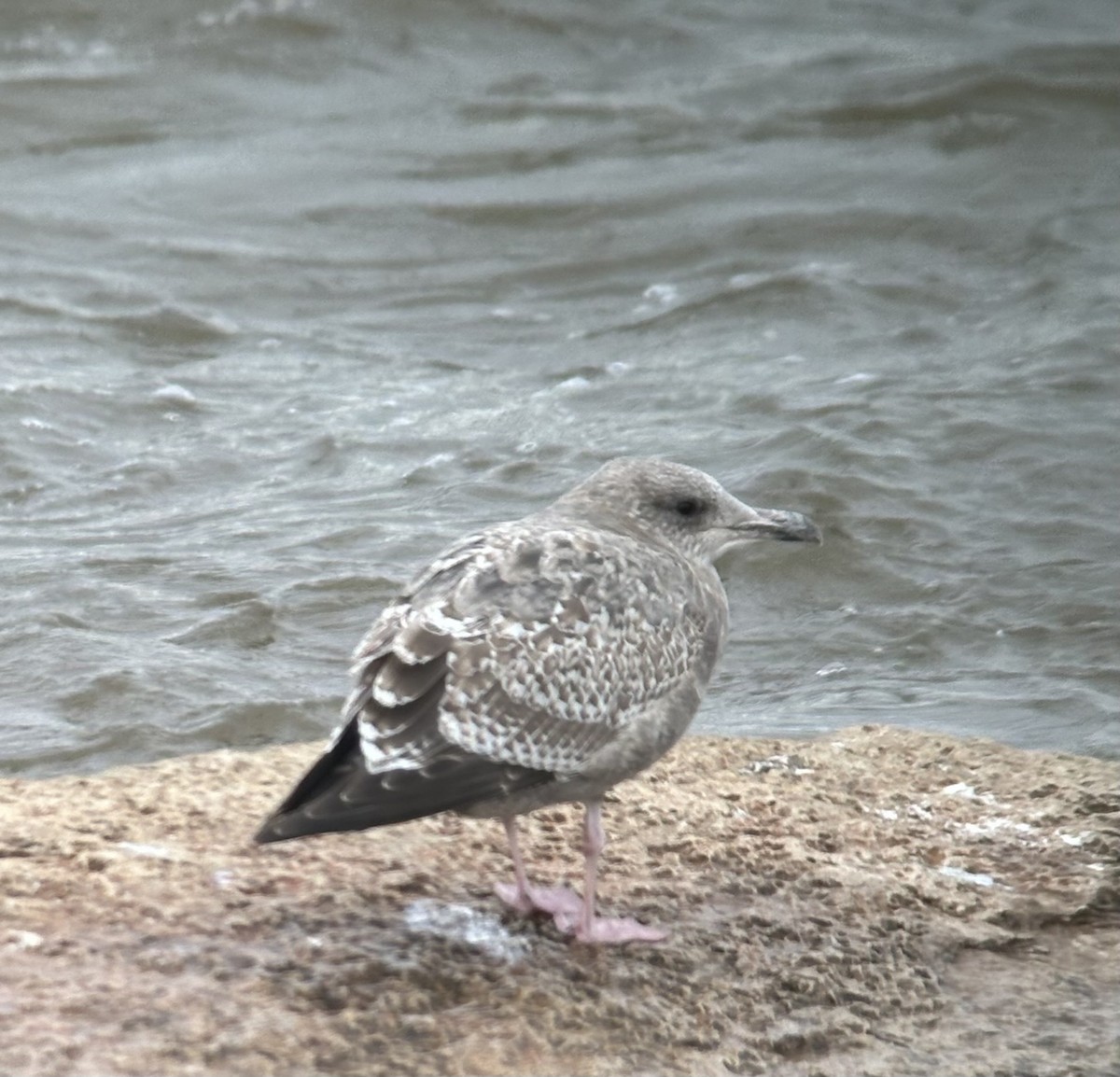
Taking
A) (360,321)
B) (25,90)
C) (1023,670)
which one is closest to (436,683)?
(1023,670)

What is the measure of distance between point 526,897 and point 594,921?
193mm

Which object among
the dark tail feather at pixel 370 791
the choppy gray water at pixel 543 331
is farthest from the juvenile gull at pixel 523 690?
the choppy gray water at pixel 543 331

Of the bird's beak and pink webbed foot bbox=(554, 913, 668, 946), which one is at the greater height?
the bird's beak

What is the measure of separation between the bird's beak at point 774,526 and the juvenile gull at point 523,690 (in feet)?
1.44

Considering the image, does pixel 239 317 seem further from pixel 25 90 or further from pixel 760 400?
pixel 25 90

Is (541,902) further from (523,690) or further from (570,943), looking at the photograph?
(523,690)

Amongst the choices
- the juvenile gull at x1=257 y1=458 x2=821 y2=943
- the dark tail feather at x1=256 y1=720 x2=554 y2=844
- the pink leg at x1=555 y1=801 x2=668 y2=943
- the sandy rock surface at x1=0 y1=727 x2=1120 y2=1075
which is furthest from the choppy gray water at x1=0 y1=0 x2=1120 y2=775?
the dark tail feather at x1=256 y1=720 x2=554 y2=844

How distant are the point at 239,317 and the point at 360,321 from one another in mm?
732

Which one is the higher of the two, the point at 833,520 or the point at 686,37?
the point at 686,37

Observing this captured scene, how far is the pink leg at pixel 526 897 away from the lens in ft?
15.8

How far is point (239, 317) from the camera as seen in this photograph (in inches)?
470

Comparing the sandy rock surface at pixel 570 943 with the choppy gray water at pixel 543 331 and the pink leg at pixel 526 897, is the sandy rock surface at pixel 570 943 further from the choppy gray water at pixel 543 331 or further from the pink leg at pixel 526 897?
the choppy gray water at pixel 543 331

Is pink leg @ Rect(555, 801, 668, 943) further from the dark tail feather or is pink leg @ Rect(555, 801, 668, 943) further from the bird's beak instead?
the bird's beak

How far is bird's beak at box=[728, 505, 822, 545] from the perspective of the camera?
572 cm
